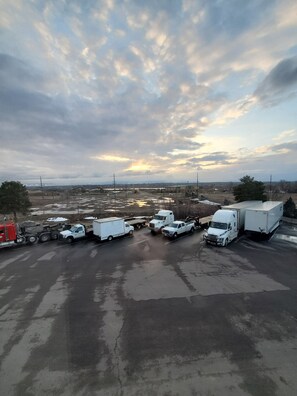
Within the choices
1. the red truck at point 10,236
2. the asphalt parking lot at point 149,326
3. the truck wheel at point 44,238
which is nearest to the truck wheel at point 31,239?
the red truck at point 10,236

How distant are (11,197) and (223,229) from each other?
31716 millimetres

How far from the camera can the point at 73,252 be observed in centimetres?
2012

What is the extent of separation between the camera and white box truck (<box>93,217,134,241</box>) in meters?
23.3

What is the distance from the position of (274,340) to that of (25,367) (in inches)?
355

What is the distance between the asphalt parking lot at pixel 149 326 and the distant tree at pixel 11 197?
1950 centimetres

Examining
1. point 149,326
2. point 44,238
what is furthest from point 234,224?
point 44,238

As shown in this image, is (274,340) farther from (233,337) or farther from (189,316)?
(189,316)

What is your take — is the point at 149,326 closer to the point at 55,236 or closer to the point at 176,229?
the point at 176,229

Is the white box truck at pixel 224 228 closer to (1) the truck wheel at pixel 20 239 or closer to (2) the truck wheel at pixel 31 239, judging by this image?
(2) the truck wheel at pixel 31 239

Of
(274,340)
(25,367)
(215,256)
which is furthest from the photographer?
(215,256)

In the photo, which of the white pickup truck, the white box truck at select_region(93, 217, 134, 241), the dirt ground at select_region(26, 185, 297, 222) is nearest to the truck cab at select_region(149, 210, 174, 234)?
the white pickup truck

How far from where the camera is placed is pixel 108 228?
23734mm

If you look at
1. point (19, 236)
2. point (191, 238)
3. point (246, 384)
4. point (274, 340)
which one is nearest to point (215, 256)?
point (191, 238)

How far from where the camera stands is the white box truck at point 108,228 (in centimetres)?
2330
